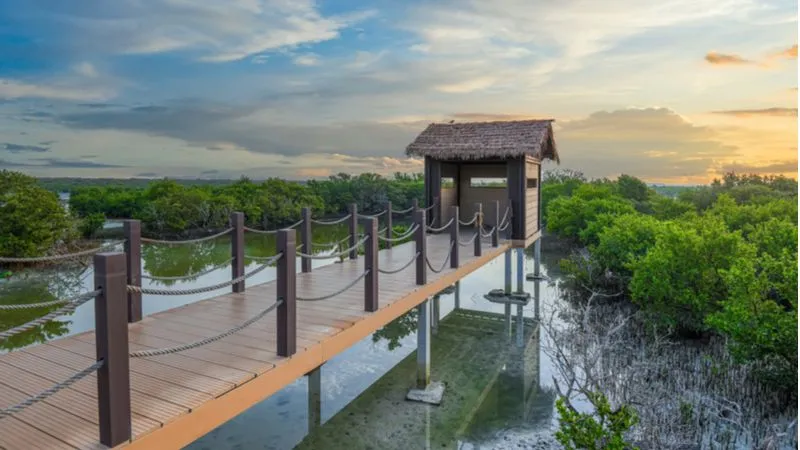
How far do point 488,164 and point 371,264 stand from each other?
358 inches

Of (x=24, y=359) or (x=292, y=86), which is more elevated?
(x=292, y=86)

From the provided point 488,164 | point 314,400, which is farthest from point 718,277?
point 314,400

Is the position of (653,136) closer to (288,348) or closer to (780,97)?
(780,97)

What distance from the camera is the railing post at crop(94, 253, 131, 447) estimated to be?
8.87 feet

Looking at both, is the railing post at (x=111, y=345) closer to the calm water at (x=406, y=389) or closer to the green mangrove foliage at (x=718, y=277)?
the calm water at (x=406, y=389)

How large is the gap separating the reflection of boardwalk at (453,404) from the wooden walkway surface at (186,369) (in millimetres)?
1660

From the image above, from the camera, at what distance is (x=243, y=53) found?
14.8 meters

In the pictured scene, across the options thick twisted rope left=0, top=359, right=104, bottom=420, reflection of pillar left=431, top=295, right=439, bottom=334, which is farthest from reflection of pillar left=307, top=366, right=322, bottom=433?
thick twisted rope left=0, top=359, right=104, bottom=420

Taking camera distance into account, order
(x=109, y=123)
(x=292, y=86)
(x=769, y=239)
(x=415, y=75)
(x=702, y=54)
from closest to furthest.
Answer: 1. (x=769, y=239)
2. (x=702, y=54)
3. (x=415, y=75)
4. (x=292, y=86)
5. (x=109, y=123)

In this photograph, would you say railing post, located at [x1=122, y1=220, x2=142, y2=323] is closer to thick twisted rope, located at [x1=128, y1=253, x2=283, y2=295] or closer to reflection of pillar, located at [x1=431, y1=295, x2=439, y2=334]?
thick twisted rope, located at [x1=128, y1=253, x2=283, y2=295]

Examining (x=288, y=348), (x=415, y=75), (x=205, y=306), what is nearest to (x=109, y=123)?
(x=415, y=75)

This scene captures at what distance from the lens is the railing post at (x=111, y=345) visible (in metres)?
2.71

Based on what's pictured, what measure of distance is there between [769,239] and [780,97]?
3039mm

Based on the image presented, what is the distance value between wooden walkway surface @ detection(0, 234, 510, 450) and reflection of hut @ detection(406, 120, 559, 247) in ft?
20.8
